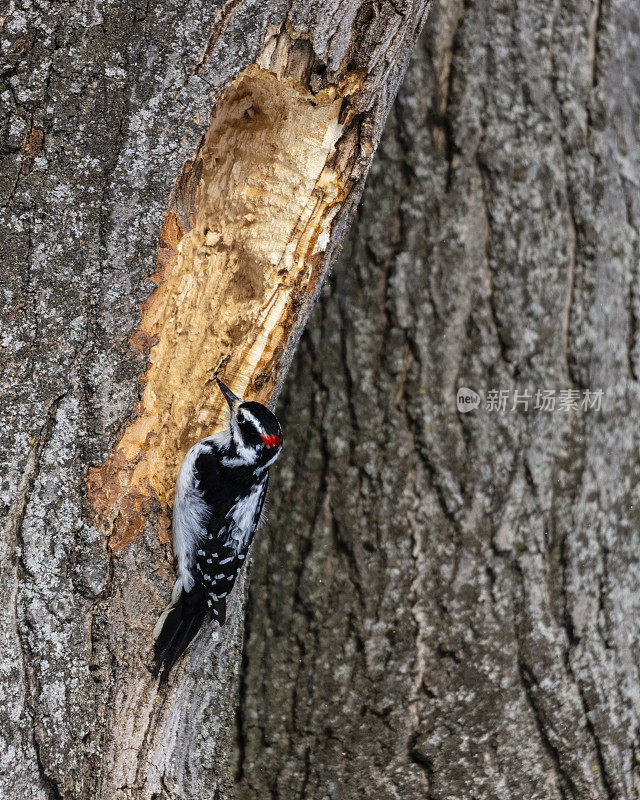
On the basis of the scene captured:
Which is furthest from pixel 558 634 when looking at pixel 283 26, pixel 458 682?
pixel 283 26

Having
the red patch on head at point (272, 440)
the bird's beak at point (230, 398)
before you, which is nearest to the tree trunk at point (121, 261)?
the bird's beak at point (230, 398)

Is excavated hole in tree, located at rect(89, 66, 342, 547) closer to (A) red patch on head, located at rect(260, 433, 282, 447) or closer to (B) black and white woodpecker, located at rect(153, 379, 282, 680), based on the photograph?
(B) black and white woodpecker, located at rect(153, 379, 282, 680)

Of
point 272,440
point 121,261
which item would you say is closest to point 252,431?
point 272,440

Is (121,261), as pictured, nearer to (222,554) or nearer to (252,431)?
(252,431)

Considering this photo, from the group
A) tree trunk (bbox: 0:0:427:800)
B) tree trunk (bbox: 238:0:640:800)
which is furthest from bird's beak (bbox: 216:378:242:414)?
tree trunk (bbox: 238:0:640:800)

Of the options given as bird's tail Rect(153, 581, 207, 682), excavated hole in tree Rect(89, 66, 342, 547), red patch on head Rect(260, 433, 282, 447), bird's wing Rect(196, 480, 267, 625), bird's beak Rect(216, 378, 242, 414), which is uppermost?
excavated hole in tree Rect(89, 66, 342, 547)

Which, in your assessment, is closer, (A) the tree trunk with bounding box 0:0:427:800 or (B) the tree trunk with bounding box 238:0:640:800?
(A) the tree trunk with bounding box 0:0:427:800
